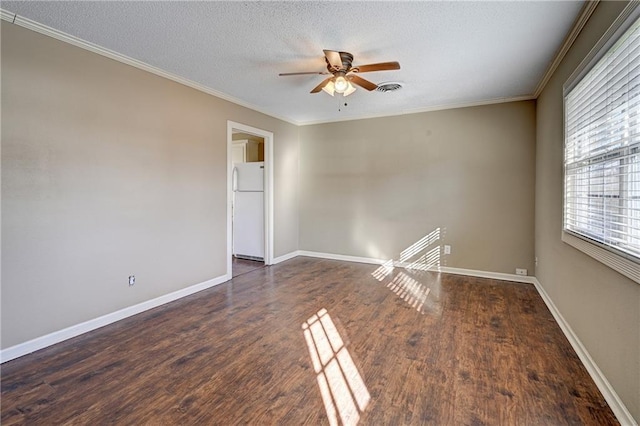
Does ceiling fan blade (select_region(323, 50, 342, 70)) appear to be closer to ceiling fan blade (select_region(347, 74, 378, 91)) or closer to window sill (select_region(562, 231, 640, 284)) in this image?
ceiling fan blade (select_region(347, 74, 378, 91))

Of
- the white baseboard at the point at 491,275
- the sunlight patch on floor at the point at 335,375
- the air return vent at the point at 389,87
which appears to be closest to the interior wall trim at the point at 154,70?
the air return vent at the point at 389,87

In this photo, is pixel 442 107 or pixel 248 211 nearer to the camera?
pixel 442 107

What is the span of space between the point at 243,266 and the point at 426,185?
3337 mm

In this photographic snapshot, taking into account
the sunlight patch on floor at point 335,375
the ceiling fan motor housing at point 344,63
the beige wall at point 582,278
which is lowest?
the sunlight patch on floor at point 335,375

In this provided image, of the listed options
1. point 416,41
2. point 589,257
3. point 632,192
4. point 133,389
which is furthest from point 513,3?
point 133,389

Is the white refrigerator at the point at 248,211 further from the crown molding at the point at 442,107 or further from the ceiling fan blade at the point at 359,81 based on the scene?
the ceiling fan blade at the point at 359,81

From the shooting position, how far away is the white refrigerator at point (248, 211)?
5.52 metres

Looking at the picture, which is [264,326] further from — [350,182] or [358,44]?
[350,182]

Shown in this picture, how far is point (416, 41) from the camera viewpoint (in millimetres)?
2730

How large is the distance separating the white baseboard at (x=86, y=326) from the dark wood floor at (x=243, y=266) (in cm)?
91

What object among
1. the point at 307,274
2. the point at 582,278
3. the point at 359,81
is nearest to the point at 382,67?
the point at 359,81

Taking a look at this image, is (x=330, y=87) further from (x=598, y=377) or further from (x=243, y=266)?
(x=243, y=266)

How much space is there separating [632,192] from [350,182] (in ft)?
13.4

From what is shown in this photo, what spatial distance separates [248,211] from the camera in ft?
18.5
